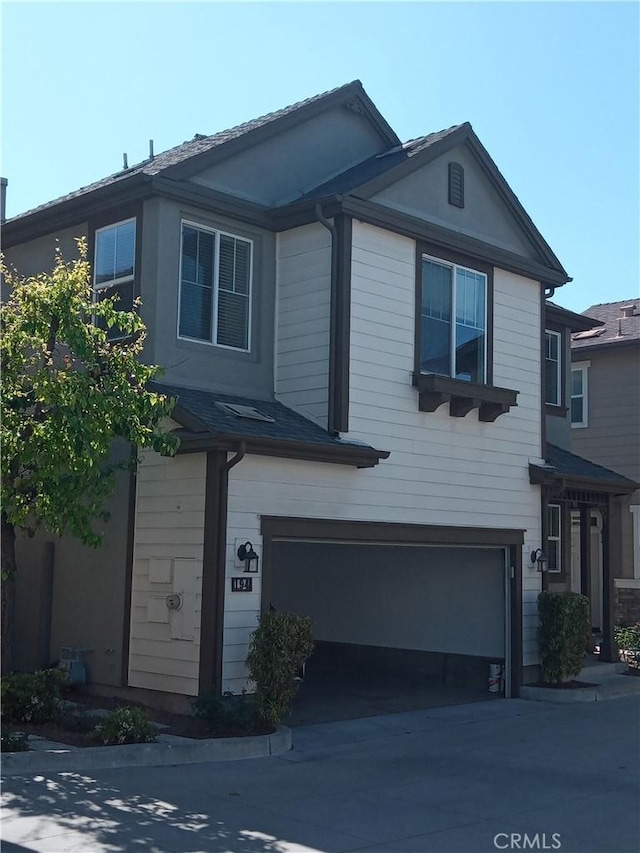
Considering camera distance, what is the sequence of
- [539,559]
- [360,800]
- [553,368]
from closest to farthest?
[360,800], [539,559], [553,368]

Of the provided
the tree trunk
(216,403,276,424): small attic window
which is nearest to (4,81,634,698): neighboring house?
(216,403,276,424): small attic window

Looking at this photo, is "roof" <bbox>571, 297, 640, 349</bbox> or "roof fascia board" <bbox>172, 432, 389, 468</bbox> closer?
"roof fascia board" <bbox>172, 432, 389, 468</bbox>

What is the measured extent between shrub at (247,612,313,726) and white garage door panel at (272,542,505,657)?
16.8ft

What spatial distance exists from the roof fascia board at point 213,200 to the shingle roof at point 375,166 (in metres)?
0.79

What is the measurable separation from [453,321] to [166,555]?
541cm

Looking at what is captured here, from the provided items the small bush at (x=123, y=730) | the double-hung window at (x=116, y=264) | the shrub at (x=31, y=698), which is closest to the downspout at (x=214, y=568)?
the small bush at (x=123, y=730)

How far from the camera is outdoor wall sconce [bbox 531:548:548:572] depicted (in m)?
15.6

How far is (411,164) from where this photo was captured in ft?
46.7

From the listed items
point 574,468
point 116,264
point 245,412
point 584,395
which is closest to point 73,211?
point 116,264

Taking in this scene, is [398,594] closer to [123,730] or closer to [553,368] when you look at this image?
[553,368]

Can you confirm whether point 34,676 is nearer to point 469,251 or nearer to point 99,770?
point 99,770

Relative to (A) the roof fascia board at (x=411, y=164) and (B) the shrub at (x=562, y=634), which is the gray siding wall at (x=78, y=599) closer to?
(A) the roof fascia board at (x=411, y=164)

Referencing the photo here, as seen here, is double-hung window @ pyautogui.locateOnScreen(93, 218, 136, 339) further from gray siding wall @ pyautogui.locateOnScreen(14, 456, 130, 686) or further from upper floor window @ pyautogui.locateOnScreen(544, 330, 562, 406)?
upper floor window @ pyautogui.locateOnScreen(544, 330, 562, 406)

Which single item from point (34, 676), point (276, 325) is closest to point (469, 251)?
point (276, 325)
